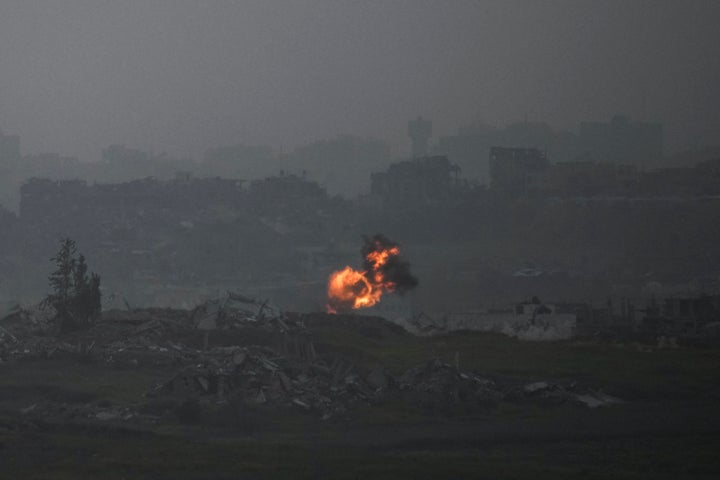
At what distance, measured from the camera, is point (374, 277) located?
80938 millimetres

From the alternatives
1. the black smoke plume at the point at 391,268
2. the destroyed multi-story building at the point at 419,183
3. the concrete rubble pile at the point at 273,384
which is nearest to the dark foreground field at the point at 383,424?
the concrete rubble pile at the point at 273,384

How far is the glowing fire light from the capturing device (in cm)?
8088

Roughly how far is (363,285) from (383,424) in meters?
41.4

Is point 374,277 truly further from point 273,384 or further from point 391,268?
point 273,384

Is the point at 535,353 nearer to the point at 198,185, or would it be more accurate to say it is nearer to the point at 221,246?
the point at 221,246

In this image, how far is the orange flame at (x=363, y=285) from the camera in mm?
80938

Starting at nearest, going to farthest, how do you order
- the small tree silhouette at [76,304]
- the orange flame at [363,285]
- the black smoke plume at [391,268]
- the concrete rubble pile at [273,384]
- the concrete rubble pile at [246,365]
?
the concrete rubble pile at [273,384] → the concrete rubble pile at [246,365] → the small tree silhouette at [76,304] → the black smoke plume at [391,268] → the orange flame at [363,285]

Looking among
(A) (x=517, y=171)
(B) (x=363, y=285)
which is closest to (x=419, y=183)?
(A) (x=517, y=171)

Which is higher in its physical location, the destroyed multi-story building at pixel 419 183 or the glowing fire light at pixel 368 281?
the destroyed multi-story building at pixel 419 183

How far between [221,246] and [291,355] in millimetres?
95164

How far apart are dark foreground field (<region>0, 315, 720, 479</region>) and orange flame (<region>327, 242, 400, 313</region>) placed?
26433 mm

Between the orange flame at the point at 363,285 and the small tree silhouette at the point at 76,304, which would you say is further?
the orange flame at the point at 363,285

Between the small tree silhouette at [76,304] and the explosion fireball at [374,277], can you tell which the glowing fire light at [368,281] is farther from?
the small tree silhouette at [76,304]

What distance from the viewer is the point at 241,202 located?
15950cm
